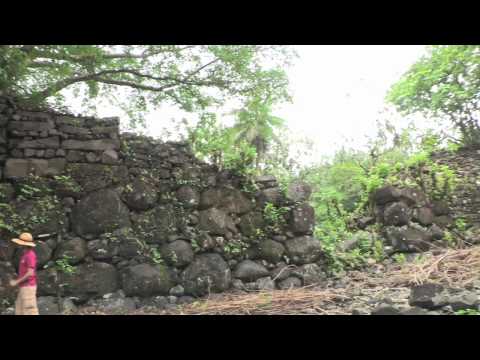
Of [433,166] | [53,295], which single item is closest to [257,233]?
[53,295]

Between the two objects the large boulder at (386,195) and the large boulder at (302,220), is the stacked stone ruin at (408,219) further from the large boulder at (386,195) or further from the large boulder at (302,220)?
the large boulder at (302,220)

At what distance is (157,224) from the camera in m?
5.64

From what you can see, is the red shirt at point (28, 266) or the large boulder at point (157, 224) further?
the large boulder at point (157, 224)

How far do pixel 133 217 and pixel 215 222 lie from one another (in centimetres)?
123

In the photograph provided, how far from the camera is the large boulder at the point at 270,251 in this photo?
6.11m

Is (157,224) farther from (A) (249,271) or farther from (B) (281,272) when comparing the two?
(B) (281,272)

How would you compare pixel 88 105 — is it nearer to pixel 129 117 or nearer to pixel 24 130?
pixel 129 117

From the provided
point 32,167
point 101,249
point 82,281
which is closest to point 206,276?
point 101,249

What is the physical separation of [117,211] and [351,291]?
11.1 feet

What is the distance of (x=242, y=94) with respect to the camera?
22.5 feet

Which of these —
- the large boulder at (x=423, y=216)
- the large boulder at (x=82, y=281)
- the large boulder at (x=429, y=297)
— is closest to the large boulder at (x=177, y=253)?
the large boulder at (x=82, y=281)

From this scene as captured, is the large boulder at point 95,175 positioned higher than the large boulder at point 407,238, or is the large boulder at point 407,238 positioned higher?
the large boulder at point 95,175

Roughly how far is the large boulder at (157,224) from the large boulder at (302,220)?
1.89 meters

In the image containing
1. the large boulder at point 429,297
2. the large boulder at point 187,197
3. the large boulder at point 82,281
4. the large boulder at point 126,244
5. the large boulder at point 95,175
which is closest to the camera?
the large boulder at point 429,297
